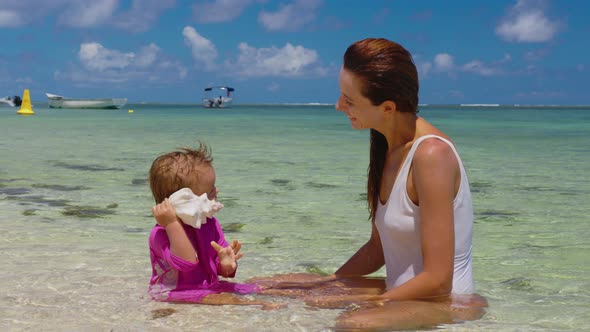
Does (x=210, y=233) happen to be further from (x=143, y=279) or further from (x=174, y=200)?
(x=143, y=279)

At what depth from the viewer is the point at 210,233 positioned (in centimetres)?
348

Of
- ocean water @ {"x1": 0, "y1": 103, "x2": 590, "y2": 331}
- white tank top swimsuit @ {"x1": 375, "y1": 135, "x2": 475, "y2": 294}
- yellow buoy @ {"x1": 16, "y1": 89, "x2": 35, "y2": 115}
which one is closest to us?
white tank top swimsuit @ {"x1": 375, "y1": 135, "x2": 475, "y2": 294}

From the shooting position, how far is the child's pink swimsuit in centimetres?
336

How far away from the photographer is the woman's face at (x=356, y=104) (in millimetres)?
2992

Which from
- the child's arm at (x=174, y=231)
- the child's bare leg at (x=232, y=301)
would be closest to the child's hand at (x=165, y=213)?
the child's arm at (x=174, y=231)

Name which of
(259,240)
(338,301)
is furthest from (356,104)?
(259,240)

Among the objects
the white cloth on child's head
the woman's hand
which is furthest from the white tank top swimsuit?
the white cloth on child's head

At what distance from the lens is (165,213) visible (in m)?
3.21

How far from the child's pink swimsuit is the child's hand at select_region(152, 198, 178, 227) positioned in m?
0.12

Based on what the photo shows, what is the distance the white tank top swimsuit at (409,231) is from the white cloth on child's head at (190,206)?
799 mm

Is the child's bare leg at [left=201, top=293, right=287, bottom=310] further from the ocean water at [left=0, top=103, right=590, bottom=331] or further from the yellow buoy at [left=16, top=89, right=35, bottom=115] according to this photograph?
the yellow buoy at [left=16, top=89, right=35, bottom=115]

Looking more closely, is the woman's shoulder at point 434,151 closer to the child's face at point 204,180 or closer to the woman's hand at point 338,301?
the woman's hand at point 338,301

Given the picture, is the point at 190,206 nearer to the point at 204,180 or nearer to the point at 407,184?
the point at 204,180

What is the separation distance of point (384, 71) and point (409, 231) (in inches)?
27.5
